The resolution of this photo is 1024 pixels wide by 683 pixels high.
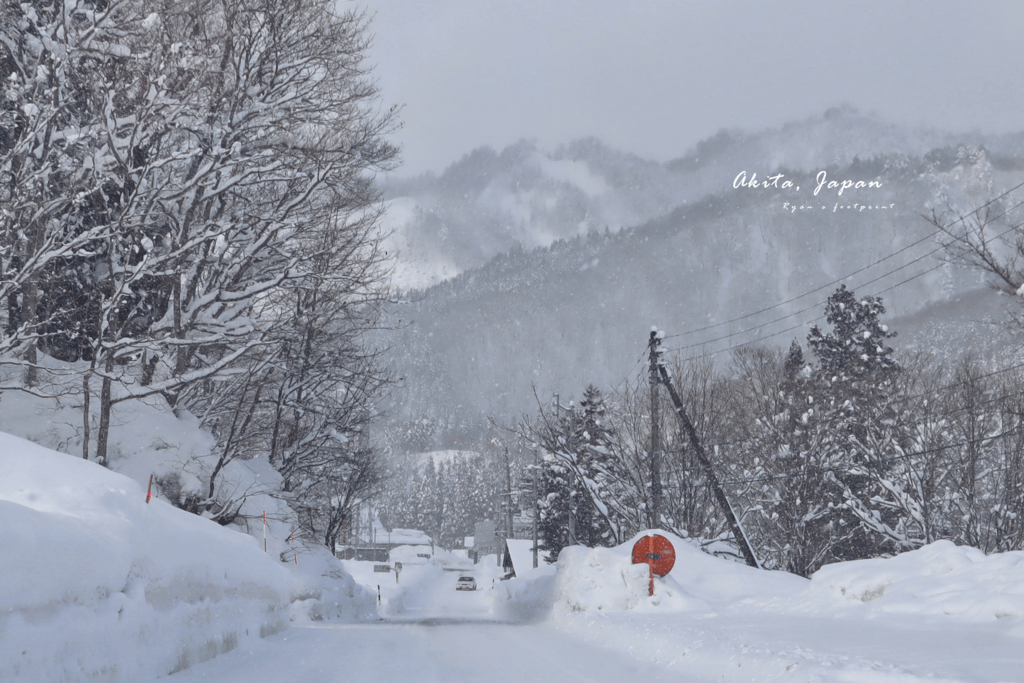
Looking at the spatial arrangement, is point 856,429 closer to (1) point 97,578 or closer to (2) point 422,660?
(2) point 422,660

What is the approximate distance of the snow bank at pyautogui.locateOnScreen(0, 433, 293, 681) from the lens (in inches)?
228

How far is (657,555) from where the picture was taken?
16609 mm

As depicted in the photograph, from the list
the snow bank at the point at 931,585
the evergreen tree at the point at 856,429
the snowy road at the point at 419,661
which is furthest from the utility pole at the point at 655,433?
the snowy road at the point at 419,661

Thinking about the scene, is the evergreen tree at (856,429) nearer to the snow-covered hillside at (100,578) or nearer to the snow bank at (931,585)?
the snow bank at (931,585)

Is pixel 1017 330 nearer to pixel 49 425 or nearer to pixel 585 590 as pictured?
pixel 585 590

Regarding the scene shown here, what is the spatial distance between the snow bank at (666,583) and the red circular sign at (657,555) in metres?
0.16

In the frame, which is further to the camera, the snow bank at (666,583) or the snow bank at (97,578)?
the snow bank at (666,583)

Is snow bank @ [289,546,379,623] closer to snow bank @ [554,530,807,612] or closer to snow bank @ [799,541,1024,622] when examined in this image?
snow bank @ [554,530,807,612]

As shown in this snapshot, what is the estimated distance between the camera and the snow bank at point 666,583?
1591 cm

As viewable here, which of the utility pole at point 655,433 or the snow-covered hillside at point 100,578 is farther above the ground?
the utility pole at point 655,433

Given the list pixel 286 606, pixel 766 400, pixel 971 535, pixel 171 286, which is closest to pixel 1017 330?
pixel 971 535

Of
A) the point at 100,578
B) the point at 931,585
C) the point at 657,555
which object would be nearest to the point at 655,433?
the point at 657,555

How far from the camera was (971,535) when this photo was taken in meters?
29.4

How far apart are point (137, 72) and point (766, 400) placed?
37465mm
